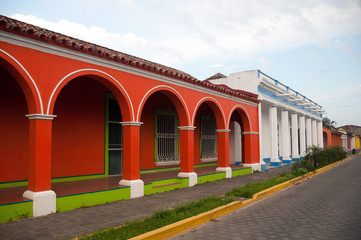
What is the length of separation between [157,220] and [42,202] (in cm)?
234

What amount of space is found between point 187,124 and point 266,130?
981 centimetres

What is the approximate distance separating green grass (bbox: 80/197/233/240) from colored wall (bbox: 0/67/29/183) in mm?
3642

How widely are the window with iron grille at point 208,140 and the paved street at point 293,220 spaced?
601 cm

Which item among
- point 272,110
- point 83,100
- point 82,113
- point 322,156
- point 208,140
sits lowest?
point 322,156

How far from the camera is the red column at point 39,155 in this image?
18.4 feet

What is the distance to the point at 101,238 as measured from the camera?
4.13 metres

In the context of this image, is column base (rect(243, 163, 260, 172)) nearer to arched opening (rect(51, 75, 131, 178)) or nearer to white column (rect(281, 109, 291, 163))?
white column (rect(281, 109, 291, 163))

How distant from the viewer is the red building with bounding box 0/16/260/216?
5.66 metres

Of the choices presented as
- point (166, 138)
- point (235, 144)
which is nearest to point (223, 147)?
point (166, 138)

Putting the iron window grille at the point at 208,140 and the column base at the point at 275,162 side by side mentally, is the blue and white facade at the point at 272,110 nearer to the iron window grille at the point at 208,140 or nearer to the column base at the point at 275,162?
the column base at the point at 275,162

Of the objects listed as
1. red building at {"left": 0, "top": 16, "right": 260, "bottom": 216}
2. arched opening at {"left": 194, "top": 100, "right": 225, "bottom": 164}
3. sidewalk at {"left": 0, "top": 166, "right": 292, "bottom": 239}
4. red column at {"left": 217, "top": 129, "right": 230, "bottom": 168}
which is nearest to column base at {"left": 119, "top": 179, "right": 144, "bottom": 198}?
red building at {"left": 0, "top": 16, "right": 260, "bottom": 216}

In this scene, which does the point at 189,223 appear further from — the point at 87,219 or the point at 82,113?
the point at 82,113

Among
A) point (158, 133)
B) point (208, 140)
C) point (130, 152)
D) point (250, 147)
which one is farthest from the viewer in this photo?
point (208, 140)

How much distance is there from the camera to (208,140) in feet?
46.6
